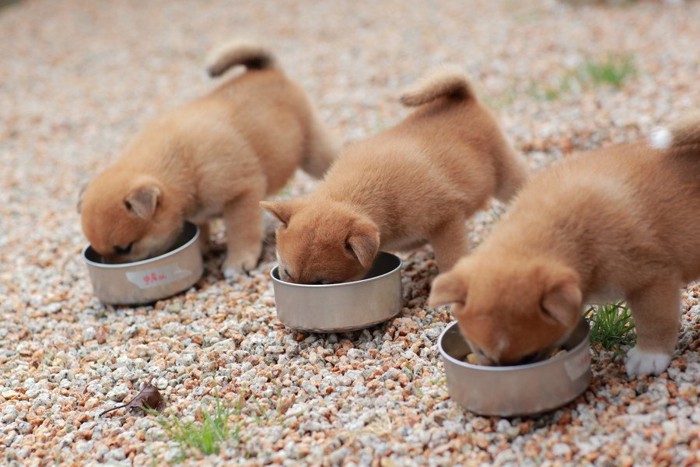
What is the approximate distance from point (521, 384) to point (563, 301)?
381 millimetres

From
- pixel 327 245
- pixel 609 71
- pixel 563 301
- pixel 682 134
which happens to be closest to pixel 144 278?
pixel 327 245

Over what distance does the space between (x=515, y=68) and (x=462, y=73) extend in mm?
3781

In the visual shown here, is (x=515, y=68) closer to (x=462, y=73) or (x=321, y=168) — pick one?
(x=321, y=168)

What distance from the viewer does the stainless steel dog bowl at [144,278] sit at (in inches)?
188

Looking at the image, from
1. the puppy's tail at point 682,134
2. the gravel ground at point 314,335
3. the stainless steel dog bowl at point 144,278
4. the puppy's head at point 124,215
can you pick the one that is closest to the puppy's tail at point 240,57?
the gravel ground at point 314,335

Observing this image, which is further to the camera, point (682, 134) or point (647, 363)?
point (682, 134)

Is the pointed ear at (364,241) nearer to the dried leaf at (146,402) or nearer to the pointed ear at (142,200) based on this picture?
the dried leaf at (146,402)

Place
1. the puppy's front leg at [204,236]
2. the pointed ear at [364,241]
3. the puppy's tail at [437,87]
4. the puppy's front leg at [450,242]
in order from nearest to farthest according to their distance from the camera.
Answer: the pointed ear at [364,241], the puppy's front leg at [450,242], the puppy's tail at [437,87], the puppy's front leg at [204,236]

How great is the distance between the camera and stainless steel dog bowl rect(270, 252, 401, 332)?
389 cm

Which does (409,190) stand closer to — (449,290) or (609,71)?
(449,290)

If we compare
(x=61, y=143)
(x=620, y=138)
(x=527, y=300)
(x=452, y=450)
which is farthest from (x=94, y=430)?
(x=61, y=143)

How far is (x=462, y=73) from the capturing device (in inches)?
188

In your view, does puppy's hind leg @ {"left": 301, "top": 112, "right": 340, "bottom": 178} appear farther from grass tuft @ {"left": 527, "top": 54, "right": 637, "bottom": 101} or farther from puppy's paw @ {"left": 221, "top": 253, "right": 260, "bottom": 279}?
grass tuft @ {"left": 527, "top": 54, "right": 637, "bottom": 101}

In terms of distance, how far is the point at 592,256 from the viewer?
3242 mm
